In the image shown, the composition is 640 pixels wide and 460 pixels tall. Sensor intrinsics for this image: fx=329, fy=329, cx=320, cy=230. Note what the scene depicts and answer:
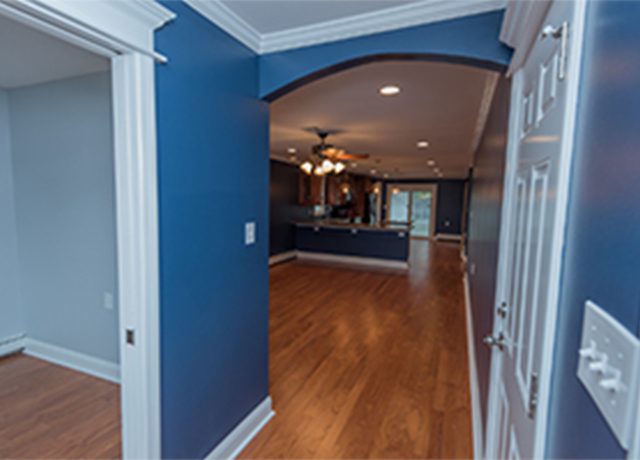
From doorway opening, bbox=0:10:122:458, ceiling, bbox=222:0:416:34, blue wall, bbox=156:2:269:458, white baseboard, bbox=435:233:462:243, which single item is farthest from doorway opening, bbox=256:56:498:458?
white baseboard, bbox=435:233:462:243

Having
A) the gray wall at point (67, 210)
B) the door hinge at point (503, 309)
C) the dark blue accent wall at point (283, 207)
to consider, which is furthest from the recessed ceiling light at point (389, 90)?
the dark blue accent wall at point (283, 207)

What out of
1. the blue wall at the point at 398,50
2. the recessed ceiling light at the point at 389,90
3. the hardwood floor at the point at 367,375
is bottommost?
the hardwood floor at the point at 367,375

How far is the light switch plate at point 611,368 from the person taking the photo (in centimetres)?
43

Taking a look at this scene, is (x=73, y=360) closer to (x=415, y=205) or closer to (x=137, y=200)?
(x=137, y=200)

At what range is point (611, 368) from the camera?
1.57ft

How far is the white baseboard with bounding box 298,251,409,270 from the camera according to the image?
7.39 metres

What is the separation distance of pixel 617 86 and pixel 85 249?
3367 mm

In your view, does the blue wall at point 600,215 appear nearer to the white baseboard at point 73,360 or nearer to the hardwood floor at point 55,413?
the hardwood floor at point 55,413

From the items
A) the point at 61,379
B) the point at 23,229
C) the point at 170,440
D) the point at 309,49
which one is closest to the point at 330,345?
the point at 170,440

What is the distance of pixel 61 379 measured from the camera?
275 cm

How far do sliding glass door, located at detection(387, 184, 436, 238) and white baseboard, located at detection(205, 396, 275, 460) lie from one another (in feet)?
36.7

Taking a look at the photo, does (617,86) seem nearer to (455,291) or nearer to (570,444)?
(570,444)

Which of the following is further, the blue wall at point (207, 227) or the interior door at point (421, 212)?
the interior door at point (421, 212)

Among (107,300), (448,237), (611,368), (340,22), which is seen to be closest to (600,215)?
(611,368)
